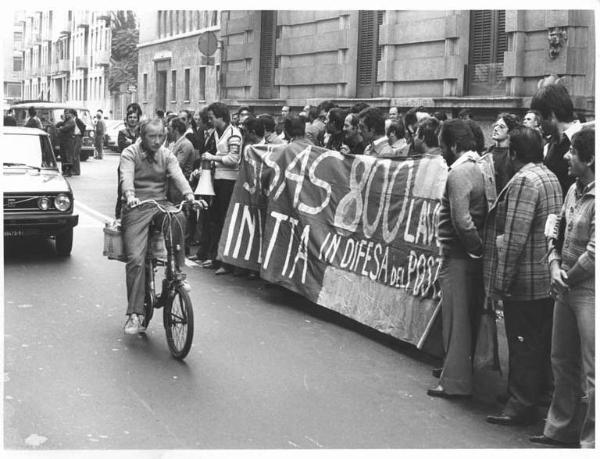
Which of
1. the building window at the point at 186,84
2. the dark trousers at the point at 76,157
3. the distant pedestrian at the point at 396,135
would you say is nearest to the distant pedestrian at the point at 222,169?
the distant pedestrian at the point at 396,135

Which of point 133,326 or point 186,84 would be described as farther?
point 186,84

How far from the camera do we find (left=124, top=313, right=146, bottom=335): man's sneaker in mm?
9055

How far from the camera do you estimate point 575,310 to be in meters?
5.88

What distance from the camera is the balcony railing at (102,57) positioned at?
75.8 metres

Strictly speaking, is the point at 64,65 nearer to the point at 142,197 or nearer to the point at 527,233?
the point at 142,197

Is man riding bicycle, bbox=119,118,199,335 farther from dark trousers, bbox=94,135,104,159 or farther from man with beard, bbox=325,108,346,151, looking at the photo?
dark trousers, bbox=94,135,104,159

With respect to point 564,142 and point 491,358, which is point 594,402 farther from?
point 564,142

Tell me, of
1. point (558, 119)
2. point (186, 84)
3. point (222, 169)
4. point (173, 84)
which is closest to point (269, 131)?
point (222, 169)

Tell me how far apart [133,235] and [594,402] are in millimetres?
4434

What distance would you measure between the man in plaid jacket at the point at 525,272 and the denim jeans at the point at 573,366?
1.62ft

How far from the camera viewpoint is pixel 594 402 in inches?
223

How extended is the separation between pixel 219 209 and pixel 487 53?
7934mm

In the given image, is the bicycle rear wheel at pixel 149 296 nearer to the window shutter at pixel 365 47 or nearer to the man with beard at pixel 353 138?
the man with beard at pixel 353 138

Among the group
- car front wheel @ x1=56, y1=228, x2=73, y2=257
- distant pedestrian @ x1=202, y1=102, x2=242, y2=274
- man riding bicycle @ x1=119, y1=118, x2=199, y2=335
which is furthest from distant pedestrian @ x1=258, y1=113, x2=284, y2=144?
man riding bicycle @ x1=119, y1=118, x2=199, y2=335
